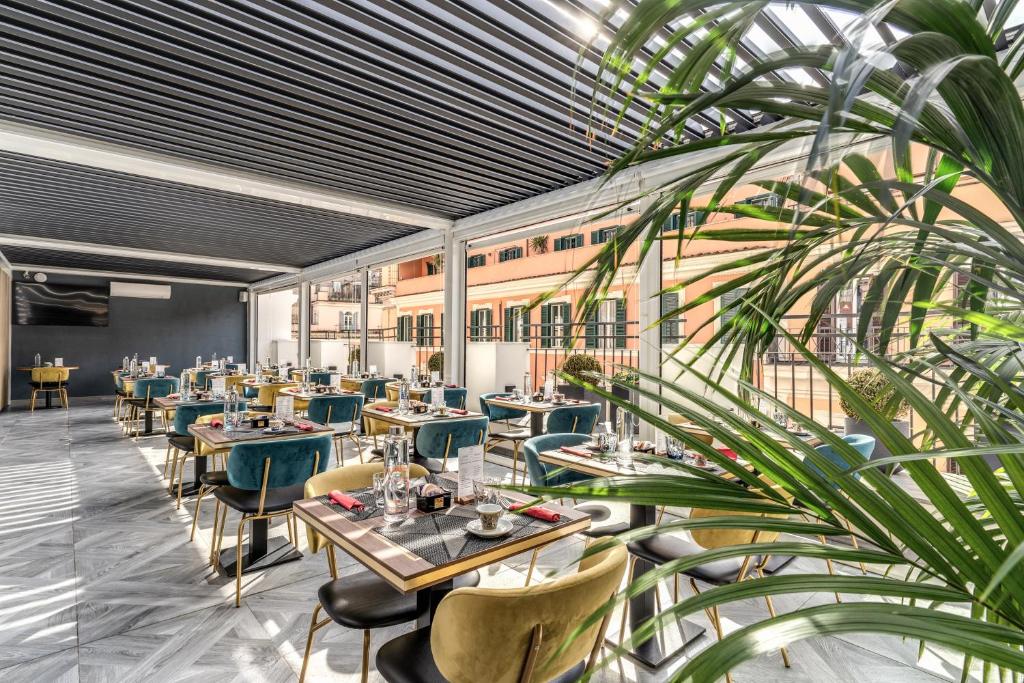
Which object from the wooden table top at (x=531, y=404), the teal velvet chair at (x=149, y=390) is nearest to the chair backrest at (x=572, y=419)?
the wooden table top at (x=531, y=404)

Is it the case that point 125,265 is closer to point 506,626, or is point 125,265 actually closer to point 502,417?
point 502,417

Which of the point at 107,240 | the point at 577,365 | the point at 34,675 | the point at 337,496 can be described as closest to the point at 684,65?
the point at 337,496

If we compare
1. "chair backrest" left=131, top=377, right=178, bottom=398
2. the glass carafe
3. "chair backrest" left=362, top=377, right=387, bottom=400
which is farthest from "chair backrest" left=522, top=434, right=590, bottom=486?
"chair backrest" left=131, top=377, right=178, bottom=398

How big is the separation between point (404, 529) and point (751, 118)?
4.33m

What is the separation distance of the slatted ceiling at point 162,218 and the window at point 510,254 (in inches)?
206

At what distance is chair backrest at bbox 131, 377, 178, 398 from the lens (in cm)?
752

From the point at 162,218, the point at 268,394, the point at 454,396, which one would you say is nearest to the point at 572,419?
the point at 454,396

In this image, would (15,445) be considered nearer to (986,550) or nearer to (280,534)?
(280,534)

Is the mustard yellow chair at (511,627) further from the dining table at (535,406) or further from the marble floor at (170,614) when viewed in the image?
the dining table at (535,406)

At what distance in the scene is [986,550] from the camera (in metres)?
0.64

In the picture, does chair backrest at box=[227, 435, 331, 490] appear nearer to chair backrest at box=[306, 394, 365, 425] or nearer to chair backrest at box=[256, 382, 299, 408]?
chair backrest at box=[306, 394, 365, 425]

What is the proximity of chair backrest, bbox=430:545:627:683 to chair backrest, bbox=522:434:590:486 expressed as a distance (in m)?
1.23

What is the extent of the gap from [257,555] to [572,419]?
2.64 meters

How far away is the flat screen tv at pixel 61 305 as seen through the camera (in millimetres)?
12070
